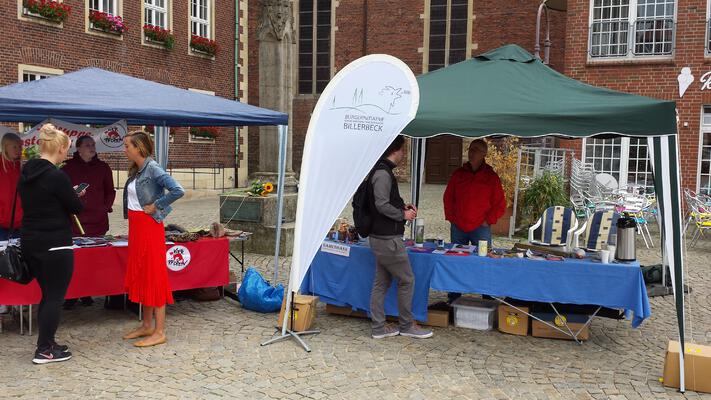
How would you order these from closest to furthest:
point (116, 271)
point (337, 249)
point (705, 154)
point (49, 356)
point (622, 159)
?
point (49, 356), point (116, 271), point (337, 249), point (705, 154), point (622, 159)

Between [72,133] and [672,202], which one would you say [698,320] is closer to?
[672,202]

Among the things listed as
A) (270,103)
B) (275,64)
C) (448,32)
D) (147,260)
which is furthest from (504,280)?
(448,32)

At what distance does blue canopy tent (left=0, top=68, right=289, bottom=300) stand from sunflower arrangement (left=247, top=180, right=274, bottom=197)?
9.11 ft

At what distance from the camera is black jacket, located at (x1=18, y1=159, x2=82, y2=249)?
14.5 ft

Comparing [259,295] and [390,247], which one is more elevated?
[390,247]

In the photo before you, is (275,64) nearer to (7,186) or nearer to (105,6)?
(7,186)

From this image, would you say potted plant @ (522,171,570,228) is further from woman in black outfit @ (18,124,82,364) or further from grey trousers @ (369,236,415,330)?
woman in black outfit @ (18,124,82,364)

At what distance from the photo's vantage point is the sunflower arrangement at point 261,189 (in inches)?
378

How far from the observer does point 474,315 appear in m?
5.78

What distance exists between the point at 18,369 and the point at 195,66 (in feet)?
54.4

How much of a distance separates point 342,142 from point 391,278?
1.29 metres

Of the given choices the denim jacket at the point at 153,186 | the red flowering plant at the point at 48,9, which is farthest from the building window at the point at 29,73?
the denim jacket at the point at 153,186

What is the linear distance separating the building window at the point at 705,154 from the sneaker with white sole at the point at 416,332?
12045 mm

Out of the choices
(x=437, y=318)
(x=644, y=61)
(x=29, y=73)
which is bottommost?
(x=437, y=318)
